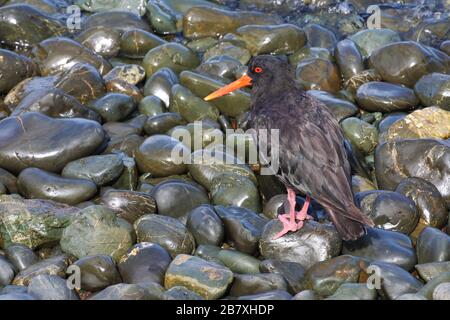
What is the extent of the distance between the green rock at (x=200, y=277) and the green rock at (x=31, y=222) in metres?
1.11

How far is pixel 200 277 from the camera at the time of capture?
5.28 metres

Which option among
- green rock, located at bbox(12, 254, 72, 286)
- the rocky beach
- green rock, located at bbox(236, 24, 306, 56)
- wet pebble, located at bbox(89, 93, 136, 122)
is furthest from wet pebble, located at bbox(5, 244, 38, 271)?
green rock, located at bbox(236, 24, 306, 56)

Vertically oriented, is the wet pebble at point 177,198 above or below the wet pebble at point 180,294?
below

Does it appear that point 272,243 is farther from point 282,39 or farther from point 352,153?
point 282,39

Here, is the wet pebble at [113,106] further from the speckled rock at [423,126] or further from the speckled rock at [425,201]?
the speckled rock at [425,201]

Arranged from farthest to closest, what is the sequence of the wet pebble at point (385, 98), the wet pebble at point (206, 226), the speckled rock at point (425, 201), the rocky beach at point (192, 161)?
the wet pebble at point (385, 98), the speckled rock at point (425, 201), the wet pebble at point (206, 226), the rocky beach at point (192, 161)

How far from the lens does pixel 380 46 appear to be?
364 inches

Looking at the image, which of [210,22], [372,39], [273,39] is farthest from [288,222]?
[210,22]

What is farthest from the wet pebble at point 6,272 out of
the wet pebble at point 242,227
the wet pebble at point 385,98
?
the wet pebble at point 385,98

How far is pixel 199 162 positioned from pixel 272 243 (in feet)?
4.49

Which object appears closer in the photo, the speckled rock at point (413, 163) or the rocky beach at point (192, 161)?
the rocky beach at point (192, 161)

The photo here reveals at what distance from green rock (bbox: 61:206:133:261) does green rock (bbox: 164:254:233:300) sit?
2.06 feet

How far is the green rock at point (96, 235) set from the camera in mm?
5805
